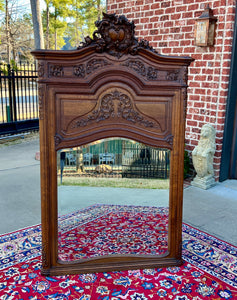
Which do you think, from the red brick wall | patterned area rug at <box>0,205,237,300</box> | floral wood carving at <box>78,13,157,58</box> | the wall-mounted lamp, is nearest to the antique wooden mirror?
floral wood carving at <box>78,13,157,58</box>

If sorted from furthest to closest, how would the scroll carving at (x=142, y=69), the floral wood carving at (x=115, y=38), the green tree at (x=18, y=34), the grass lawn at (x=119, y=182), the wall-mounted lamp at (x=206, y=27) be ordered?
the green tree at (x=18, y=34)
the wall-mounted lamp at (x=206, y=27)
the grass lawn at (x=119, y=182)
the scroll carving at (x=142, y=69)
the floral wood carving at (x=115, y=38)

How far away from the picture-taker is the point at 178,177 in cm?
294

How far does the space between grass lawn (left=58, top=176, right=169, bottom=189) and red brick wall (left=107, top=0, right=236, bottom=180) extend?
225cm

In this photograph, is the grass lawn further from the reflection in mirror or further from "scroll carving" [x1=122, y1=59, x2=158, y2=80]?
"scroll carving" [x1=122, y1=59, x2=158, y2=80]

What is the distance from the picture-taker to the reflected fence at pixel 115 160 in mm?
2953

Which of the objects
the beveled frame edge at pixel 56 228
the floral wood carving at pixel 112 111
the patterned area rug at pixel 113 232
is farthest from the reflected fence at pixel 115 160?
the patterned area rug at pixel 113 232

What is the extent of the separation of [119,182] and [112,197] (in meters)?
0.24

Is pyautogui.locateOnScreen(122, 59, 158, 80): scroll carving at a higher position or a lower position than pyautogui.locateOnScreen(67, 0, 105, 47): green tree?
lower

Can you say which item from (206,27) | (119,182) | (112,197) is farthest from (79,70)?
(206,27)

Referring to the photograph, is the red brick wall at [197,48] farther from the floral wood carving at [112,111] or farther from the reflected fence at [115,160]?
the floral wood carving at [112,111]

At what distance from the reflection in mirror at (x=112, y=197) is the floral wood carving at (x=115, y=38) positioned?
2.58 ft

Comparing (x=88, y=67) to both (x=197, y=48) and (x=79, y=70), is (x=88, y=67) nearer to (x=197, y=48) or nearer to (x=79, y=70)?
(x=79, y=70)

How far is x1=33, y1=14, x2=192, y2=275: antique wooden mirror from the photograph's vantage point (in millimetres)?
2600

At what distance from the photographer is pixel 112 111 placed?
272cm
